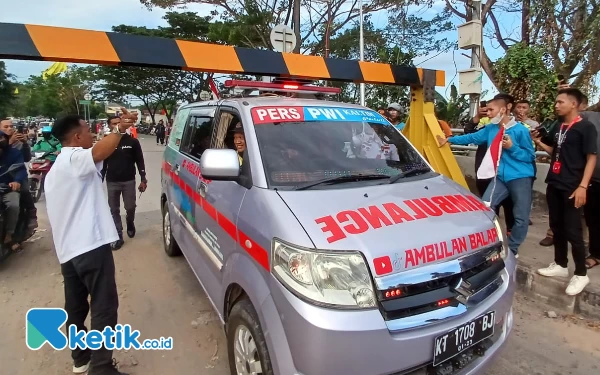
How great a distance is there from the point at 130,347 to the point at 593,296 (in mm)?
3887

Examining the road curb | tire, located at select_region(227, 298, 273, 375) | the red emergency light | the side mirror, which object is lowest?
the road curb

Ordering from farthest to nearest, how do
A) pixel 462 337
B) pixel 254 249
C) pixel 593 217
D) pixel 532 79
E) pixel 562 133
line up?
pixel 532 79 < pixel 593 217 < pixel 562 133 < pixel 254 249 < pixel 462 337

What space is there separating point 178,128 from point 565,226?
4.12m

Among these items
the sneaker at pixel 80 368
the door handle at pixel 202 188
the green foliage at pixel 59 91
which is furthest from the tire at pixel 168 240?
the green foliage at pixel 59 91

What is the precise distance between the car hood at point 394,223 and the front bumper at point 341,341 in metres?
0.27

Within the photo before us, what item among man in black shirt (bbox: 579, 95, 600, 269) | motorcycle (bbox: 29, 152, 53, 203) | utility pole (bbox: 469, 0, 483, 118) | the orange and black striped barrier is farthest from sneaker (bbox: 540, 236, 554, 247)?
motorcycle (bbox: 29, 152, 53, 203)

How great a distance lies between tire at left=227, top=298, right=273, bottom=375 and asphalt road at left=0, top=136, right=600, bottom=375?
546 millimetres

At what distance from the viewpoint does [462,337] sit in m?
2.00

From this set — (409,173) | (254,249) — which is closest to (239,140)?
(254,249)

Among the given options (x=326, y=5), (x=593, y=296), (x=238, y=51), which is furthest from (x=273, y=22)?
(x=593, y=296)

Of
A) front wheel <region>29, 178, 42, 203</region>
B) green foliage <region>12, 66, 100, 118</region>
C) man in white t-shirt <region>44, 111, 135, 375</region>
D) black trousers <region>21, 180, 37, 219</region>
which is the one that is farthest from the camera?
green foliage <region>12, 66, 100, 118</region>

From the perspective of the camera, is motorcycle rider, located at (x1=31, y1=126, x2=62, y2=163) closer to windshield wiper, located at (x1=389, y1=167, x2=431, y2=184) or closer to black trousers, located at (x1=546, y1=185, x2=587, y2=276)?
windshield wiper, located at (x1=389, y1=167, x2=431, y2=184)

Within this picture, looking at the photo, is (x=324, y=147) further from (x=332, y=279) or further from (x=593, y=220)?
(x=593, y=220)

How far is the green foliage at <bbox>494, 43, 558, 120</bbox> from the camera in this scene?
702cm
